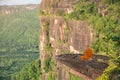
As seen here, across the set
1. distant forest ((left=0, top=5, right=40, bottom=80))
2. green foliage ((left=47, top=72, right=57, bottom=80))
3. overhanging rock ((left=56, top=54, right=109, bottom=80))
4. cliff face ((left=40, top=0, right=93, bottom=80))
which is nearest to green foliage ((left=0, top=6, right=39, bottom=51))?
distant forest ((left=0, top=5, right=40, bottom=80))

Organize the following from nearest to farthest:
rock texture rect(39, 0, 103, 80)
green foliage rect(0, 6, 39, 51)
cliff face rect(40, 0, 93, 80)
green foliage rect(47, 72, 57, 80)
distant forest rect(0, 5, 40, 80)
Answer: rock texture rect(39, 0, 103, 80) → cliff face rect(40, 0, 93, 80) → green foliage rect(47, 72, 57, 80) → distant forest rect(0, 5, 40, 80) → green foliage rect(0, 6, 39, 51)

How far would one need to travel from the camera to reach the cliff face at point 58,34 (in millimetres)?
30734

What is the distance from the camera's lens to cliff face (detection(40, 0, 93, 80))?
3073 centimetres

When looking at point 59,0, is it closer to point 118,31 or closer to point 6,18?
point 118,31

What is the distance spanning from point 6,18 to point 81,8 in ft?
548

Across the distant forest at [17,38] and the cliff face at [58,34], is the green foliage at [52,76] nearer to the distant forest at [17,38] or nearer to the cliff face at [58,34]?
the cliff face at [58,34]

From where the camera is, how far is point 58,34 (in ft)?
121

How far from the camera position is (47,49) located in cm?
4025

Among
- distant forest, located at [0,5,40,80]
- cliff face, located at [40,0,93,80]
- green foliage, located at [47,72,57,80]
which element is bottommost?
distant forest, located at [0,5,40,80]

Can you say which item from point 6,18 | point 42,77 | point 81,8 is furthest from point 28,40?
point 81,8

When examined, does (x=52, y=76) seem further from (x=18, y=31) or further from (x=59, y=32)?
(x=18, y=31)

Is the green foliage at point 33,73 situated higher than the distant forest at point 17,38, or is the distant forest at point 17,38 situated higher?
the green foliage at point 33,73

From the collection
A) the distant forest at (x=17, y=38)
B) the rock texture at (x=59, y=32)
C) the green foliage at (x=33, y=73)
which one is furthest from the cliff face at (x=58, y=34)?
the distant forest at (x=17, y=38)

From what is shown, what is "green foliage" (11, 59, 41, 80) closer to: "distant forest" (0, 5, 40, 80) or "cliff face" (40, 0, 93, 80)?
"cliff face" (40, 0, 93, 80)
